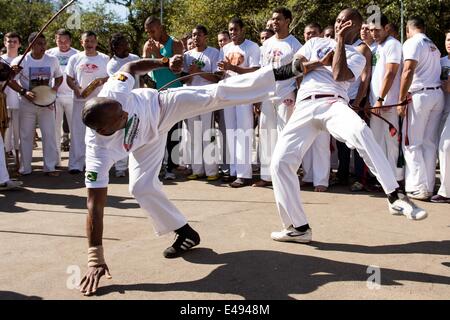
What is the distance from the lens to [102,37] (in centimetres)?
3466

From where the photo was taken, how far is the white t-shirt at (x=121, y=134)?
3.94 meters

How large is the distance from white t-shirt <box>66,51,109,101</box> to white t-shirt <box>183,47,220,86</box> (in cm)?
143

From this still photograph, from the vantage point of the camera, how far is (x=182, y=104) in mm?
4383

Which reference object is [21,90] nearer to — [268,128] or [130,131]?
[268,128]

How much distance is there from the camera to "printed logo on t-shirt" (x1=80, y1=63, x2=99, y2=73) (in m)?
8.66

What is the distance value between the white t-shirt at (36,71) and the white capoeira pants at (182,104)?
4596 millimetres

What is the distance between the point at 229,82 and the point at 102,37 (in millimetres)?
31897

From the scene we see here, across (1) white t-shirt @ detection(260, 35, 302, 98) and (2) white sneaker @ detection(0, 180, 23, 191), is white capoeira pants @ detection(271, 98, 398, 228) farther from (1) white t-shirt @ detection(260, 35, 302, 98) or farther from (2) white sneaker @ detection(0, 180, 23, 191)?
(2) white sneaker @ detection(0, 180, 23, 191)

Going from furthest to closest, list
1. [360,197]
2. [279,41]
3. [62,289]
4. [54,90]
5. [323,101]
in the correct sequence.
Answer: [54,90], [279,41], [360,197], [323,101], [62,289]

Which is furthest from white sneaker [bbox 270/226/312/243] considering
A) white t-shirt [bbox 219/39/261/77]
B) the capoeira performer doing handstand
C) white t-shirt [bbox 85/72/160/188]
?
white t-shirt [bbox 219/39/261/77]
